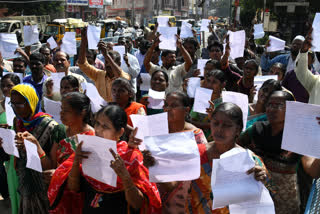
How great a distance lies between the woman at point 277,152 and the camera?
268 cm

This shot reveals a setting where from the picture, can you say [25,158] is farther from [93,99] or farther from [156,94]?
[156,94]

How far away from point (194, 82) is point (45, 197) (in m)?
2.14

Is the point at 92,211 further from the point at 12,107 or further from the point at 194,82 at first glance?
the point at 194,82

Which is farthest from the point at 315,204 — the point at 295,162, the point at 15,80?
the point at 15,80

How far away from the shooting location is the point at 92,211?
2311 millimetres

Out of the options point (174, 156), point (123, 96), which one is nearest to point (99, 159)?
point (174, 156)

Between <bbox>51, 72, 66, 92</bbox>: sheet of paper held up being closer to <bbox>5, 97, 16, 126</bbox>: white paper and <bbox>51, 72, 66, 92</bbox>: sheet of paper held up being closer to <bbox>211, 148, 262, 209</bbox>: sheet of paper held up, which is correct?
<bbox>5, 97, 16, 126</bbox>: white paper

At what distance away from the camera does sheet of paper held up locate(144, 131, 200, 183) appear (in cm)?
207

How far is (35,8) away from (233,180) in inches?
1402

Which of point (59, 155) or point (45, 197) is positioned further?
point (45, 197)

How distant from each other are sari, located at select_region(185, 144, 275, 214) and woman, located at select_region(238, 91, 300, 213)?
0.33 meters

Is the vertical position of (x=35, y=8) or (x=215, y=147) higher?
(x=35, y=8)

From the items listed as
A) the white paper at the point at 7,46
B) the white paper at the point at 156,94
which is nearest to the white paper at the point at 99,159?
the white paper at the point at 156,94

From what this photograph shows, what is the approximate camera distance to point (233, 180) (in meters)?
1.93
